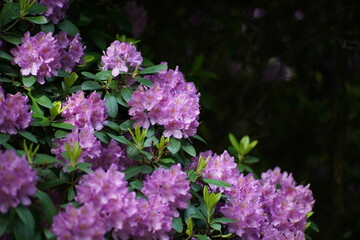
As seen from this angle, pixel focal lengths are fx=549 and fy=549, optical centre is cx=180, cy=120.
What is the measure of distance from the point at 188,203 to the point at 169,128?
29 cm

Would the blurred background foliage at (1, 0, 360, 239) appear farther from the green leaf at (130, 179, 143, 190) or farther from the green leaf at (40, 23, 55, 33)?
the green leaf at (130, 179, 143, 190)

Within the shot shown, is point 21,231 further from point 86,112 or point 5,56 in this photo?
point 5,56

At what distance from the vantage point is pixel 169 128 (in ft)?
6.76

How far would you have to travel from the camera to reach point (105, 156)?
2.03 m

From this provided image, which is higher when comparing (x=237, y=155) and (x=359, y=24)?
(x=359, y=24)

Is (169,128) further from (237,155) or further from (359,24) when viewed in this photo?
(359,24)

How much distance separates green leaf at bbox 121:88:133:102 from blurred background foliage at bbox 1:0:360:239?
73cm

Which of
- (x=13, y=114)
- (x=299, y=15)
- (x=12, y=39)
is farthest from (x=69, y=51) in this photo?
(x=299, y=15)

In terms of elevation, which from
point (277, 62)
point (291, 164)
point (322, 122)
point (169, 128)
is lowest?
point (291, 164)

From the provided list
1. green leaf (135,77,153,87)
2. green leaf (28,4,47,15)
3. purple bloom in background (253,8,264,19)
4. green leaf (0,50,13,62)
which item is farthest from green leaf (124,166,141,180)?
purple bloom in background (253,8,264,19)

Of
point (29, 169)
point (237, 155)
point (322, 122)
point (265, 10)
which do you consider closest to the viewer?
point (29, 169)

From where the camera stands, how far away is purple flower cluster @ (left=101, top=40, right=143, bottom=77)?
212 cm

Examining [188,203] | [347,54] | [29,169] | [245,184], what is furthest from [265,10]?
[29,169]

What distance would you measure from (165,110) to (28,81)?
53 centimetres
